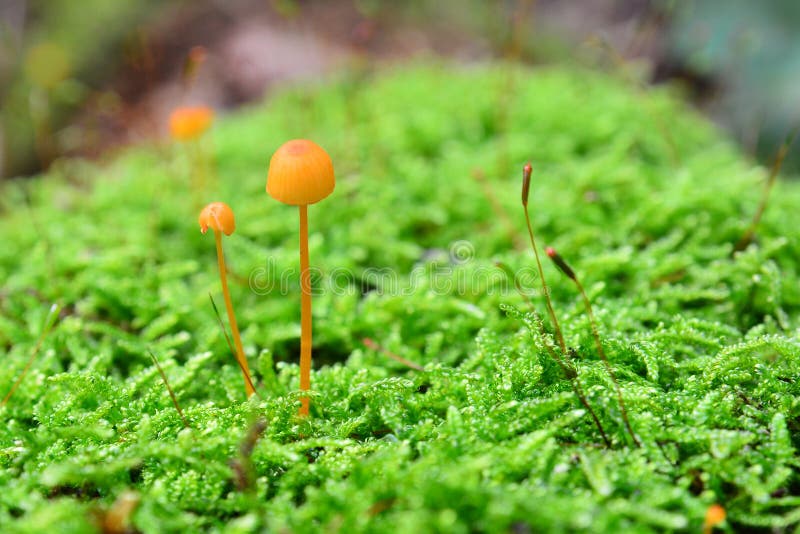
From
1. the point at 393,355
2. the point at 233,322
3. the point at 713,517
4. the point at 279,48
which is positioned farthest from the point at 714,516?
the point at 279,48

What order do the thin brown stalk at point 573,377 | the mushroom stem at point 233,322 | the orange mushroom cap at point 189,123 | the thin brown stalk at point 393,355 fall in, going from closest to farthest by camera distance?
the thin brown stalk at point 573,377 → the mushroom stem at point 233,322 → the thin brown stalk at point 393,355 → the orange mushroom cap at point 189,123

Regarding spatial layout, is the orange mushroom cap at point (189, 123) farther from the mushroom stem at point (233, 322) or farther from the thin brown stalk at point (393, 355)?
the thin brown stalk at point (393, 355)

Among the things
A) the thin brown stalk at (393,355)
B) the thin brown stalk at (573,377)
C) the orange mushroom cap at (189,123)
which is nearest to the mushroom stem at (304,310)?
the thin brown stalk at (393,355)

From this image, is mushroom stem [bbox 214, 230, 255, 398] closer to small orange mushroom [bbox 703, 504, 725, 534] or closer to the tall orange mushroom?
the tall orange mushroom

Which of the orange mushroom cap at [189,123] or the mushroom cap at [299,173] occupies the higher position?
the orange mushroom cap at [189,123]

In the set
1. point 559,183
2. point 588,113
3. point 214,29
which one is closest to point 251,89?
point 214,29

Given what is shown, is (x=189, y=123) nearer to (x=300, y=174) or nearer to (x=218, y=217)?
(x=218, y=217)
